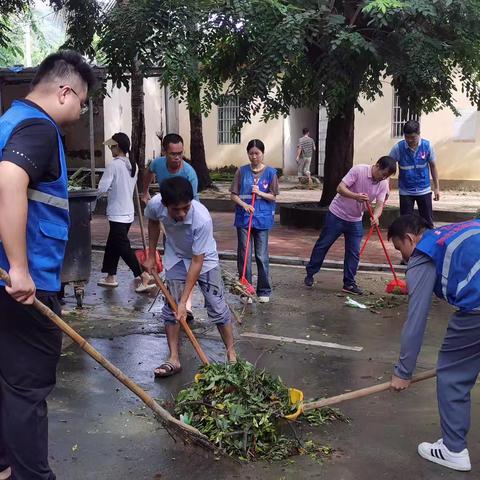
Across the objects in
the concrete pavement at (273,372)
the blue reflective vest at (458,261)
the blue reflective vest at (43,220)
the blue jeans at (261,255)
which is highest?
the blue reflective vest at (43,220)

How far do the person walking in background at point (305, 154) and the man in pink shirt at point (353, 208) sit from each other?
10828mm

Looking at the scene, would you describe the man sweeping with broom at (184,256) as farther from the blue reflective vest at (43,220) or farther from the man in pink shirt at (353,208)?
the man in pink shirt at (353,208)

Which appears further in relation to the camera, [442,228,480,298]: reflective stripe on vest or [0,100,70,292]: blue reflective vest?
[442,228,480,298]: reflective stripe on vest

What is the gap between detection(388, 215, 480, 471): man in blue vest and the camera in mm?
2990

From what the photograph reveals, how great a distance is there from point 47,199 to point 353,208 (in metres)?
4.75

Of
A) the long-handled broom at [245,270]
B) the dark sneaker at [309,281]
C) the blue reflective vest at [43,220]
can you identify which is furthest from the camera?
the dark sneaker at [309,281]

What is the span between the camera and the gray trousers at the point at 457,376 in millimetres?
3096

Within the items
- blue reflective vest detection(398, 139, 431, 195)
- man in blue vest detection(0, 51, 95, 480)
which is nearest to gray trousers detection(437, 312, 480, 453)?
man in blue vest detection(0, 51, 95, 480)

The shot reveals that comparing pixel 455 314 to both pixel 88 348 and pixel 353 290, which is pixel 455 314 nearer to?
pixel 88 348

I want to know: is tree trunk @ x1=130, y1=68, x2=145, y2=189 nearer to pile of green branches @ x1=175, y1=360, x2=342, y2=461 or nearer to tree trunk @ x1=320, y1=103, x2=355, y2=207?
tree trunk @ x1=320, y1=103, x2=355, y2=207

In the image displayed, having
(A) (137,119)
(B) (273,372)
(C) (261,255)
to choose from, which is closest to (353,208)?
(C) (261,255)

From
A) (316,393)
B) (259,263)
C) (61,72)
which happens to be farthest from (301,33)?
(61,72)

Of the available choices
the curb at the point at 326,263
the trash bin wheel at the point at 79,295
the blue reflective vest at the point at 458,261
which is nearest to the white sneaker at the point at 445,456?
the blue reflective vest at the point at 458,261

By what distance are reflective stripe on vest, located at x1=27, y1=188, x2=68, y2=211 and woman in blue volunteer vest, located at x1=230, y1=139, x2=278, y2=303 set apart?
392 centimetres
